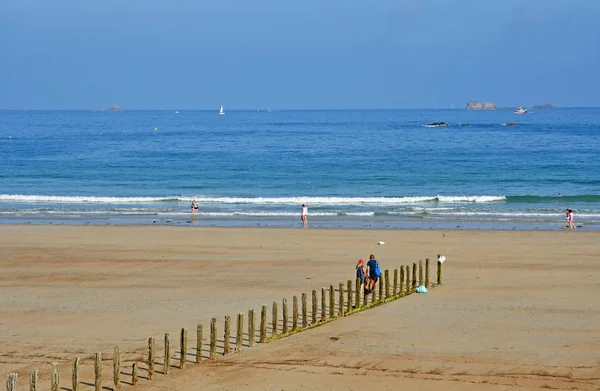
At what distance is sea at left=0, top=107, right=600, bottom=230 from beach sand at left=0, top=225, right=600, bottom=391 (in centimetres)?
700

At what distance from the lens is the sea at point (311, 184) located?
150 ft

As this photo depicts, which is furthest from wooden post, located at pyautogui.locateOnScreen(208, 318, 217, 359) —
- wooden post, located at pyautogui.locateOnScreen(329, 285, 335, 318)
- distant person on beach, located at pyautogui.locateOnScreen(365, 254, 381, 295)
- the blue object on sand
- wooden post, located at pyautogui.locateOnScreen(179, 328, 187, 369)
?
the blue object on sand

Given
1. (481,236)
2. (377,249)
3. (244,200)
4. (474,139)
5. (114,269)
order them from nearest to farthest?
→ (114,269) < (377,249) < (481,236) < (244,200) < (474,139)

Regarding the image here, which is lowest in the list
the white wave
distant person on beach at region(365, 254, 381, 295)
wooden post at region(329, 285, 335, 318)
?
wooden post at region(329, 285, 335, 318)

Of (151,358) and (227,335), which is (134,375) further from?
(227,335)

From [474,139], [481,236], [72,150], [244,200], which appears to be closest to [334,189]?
[244,200]

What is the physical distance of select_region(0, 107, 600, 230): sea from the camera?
4584 centimetres

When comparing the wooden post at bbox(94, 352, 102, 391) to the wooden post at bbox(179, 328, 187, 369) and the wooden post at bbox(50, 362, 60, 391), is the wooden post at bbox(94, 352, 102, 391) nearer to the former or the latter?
the wooden post at bbox(50, 362, 60, 391)

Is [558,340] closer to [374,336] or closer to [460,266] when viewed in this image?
[374,336]

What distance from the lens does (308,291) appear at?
25.8 meters

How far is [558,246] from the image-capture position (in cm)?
3459

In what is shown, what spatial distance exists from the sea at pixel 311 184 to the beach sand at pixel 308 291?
7.00 metres

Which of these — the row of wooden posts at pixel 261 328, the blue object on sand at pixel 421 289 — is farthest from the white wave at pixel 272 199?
the blue object on sand at pixel 421 289

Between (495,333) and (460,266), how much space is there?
385 inches
